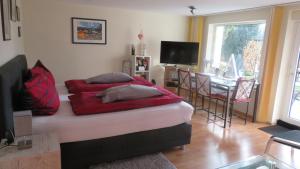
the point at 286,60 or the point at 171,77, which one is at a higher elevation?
the point at 286,60

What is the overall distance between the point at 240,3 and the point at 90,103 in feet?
9.28

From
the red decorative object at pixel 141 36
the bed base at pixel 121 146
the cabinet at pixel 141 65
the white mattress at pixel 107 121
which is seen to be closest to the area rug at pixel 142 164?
the bed base at pixel 121 146

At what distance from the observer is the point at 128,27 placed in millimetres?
4934

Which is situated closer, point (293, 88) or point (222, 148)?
point (222, 148)

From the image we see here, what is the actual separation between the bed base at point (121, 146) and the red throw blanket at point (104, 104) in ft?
0.95

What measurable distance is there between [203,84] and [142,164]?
201cm

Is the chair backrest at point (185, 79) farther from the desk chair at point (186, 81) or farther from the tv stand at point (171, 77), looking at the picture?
the tv stand at point (171, 77)

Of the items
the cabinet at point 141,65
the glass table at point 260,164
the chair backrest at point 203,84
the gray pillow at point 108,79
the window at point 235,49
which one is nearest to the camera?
the glass table at point 260,164

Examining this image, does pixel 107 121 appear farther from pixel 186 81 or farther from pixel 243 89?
pixel 186 81

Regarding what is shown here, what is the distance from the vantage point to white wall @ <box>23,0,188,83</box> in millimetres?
4219

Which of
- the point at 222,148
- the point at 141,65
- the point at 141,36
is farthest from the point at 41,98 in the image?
the point at 141,36

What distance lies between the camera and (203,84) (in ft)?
12.7

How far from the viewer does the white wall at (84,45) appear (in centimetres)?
422

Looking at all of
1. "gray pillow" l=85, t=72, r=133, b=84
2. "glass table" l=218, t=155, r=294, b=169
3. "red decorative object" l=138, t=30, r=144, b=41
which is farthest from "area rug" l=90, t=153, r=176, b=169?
"red decorative object" l=138, t=30, r=144, b=41
